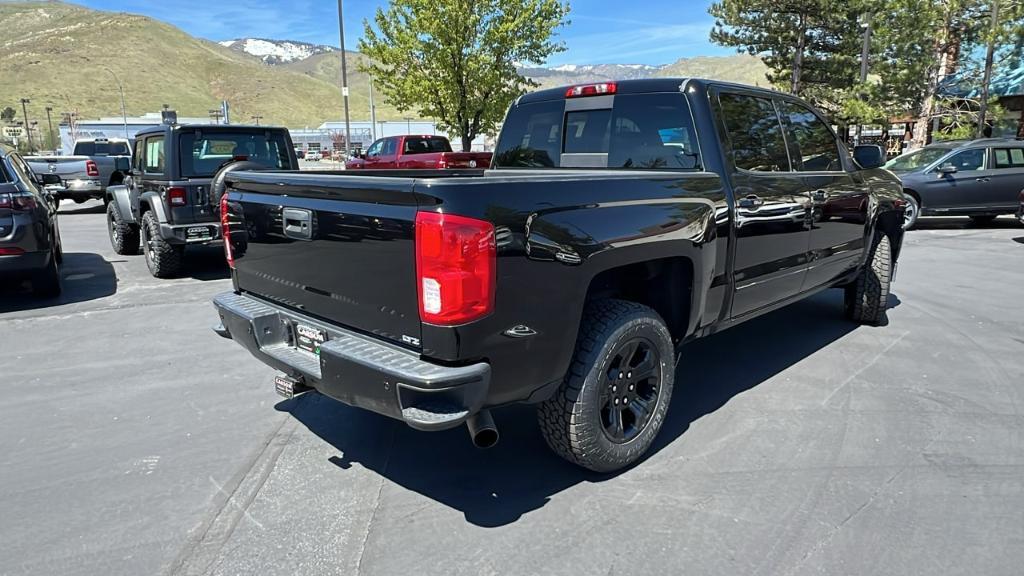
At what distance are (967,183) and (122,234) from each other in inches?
591

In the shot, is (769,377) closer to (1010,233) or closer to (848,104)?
(1010,233)

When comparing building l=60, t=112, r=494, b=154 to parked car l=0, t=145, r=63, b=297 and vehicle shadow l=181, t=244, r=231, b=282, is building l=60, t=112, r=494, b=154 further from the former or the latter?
parked car l=0, t=145, r=63, b=297

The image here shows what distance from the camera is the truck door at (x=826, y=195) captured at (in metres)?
4.57

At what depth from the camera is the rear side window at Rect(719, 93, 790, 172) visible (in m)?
3.93

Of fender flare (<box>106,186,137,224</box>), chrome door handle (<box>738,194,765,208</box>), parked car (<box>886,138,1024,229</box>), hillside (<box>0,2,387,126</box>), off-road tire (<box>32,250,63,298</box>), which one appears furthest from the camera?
hillside (<box>0,2,387,126</box>)

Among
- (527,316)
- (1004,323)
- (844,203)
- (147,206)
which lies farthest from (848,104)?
(527,316)

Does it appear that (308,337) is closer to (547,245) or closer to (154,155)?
(547,245)

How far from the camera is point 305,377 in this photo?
2.92m

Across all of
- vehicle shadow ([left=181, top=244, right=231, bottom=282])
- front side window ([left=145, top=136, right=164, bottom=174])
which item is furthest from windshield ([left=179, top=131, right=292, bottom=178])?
vehicle shadow ([left=181, top=244, right=231, bottom=282])

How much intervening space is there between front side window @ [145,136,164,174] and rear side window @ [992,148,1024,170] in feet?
47.8

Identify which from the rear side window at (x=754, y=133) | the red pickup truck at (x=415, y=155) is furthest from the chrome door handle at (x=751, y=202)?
the red pickup truck at (x=415, y=155)

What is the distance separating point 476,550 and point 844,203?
3875 mm

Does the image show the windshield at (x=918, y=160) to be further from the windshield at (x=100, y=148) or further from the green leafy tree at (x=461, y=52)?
the windshield at (x=100, y=148)

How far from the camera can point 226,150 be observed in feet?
26.7
